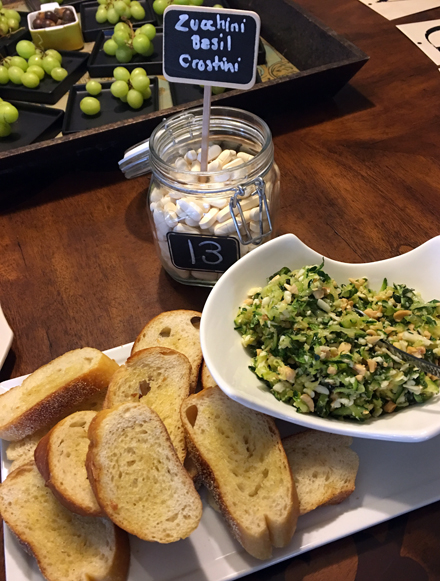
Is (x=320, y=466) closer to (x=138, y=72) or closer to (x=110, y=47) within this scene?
(x=138, y=72)

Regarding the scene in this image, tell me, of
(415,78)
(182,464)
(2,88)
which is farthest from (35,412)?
(415,78)

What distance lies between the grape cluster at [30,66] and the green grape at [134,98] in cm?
46

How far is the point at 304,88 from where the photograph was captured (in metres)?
1.90

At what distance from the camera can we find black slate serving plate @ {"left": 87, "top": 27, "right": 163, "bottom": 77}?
2.24 m

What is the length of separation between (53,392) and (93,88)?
5.36 ft

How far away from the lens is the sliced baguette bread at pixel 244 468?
0.87 meters

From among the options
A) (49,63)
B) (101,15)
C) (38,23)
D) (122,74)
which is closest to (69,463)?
(122,74)

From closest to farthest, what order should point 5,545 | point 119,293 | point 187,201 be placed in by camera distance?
point 5,545 < point 187,201 < point 119,293

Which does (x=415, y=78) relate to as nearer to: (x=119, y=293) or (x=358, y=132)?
(x=358, y=132)

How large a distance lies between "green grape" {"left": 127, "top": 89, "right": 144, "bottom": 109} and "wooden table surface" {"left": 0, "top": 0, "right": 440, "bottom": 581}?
41 centimetres

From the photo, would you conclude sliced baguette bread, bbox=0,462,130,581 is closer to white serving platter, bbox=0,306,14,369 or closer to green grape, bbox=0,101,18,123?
white serving platter, bbox=0,306,14,369

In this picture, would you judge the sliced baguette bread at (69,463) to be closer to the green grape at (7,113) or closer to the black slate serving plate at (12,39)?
the green grape at (7,113)

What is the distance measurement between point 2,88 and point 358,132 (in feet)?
5.95

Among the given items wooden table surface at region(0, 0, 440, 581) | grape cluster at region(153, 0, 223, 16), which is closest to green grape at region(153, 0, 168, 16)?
grape cluster at region(153, 0, 223, 16)
